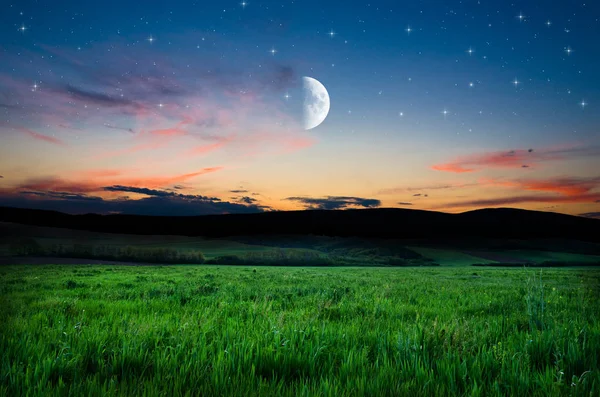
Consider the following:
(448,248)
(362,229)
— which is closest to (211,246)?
(362,229)

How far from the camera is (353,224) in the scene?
96500 millimetres

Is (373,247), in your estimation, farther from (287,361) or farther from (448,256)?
(287,361)

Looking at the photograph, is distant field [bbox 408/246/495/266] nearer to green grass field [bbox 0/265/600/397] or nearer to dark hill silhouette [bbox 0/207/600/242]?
dark hill silhouette [bbox 0/207/600/242]

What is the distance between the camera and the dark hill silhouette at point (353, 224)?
9006 centimetres

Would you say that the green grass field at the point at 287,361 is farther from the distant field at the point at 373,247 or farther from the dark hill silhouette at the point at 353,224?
the dark hill silhouette at the point at 353,224

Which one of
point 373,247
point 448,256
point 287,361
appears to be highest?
point 287,361

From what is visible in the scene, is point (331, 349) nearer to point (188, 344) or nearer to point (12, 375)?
point (188, 344)

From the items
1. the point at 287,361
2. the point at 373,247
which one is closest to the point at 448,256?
the point at 373,247

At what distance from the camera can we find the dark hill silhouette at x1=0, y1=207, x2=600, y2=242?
90.1 m

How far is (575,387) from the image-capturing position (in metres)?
3.18

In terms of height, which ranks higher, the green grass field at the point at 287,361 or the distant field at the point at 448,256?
the green grass field at the point at 287,361

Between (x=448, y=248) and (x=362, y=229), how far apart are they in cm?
2184

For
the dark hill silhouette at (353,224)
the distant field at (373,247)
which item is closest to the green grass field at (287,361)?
the distant field at (373,247)

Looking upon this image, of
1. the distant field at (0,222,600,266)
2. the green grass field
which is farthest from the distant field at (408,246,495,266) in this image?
the green grass field
